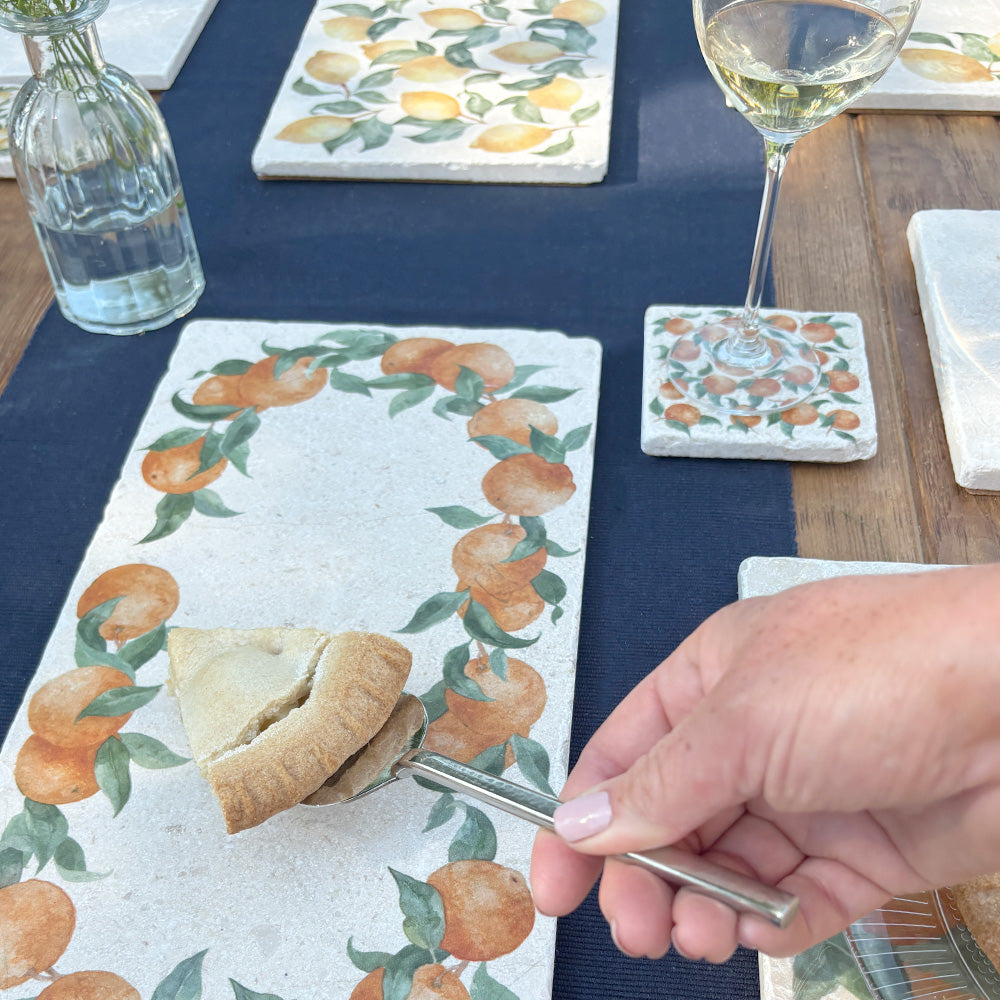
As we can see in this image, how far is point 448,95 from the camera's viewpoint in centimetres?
103

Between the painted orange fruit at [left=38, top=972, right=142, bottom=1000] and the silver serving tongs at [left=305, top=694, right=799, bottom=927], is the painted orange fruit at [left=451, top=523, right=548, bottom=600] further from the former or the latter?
the painted orange fruit at [left=38, top=972, right=142, bottom=1000]

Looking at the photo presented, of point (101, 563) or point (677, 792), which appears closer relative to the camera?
point (677, 792)

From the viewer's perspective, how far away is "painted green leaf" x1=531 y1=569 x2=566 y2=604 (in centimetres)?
64

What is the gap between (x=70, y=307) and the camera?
0.85 metres

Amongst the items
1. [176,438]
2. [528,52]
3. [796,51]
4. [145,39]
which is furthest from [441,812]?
[145,39]

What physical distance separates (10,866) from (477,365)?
0.44 metres

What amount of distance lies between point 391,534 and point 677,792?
323mm

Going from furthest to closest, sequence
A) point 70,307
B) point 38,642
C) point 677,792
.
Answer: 1. point 70,307
2. point 38,642
3. point 677,792

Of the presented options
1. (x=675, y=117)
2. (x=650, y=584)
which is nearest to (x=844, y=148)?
(x=675, y=117)


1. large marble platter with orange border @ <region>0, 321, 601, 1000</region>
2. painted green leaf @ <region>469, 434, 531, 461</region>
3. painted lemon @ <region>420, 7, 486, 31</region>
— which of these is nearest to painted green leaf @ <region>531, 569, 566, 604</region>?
large marble platter with orange border @ <region>0, 321, 601, 1000</region>

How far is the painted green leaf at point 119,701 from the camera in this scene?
0.60 metres

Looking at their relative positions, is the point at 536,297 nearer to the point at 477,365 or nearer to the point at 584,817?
the point at 477,365

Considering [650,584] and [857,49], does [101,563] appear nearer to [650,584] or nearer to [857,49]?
[650,584]

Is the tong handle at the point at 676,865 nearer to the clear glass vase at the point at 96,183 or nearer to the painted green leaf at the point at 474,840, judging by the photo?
the painted green leaf at the point at 474,840
